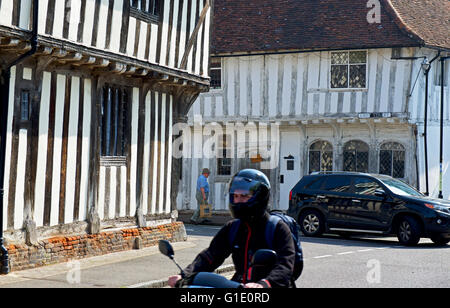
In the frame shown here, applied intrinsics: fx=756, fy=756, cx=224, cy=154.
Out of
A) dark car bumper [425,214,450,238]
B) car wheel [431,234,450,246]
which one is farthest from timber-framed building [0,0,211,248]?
car wheel [431,234,450,246]

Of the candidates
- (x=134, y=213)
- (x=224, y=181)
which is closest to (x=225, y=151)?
(x=224, y=181)

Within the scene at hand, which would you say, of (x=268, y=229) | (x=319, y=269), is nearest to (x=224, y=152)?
(x=319, y=269)

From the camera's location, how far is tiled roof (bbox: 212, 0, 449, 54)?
26219 mm

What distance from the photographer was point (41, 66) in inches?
504

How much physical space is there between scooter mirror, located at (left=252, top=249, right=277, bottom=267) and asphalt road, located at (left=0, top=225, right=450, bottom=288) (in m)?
6.13

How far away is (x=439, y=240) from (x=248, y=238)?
524 inches

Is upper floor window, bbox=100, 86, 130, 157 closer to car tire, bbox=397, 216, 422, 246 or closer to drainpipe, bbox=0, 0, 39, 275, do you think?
drainpipe, bbox=0, 0, 39, 275

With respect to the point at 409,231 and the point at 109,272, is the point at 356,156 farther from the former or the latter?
the point at 109,272

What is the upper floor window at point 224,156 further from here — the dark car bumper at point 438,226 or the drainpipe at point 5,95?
the drainpipe at point 5,95

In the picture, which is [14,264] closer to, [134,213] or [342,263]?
[134,213]

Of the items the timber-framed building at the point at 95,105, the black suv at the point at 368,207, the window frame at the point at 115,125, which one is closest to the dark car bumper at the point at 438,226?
the black suv at the point at 368,207

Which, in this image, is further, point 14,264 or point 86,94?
point 86,94

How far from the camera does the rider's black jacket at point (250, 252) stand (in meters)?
5.38
